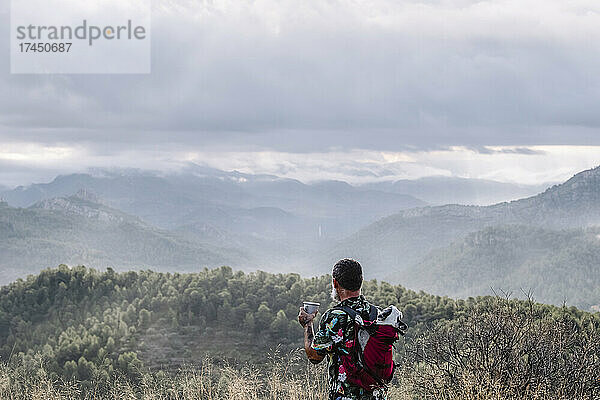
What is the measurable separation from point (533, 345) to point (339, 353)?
6.56 meters

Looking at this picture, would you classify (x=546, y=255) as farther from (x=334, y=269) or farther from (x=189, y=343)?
(x=334, y=269)

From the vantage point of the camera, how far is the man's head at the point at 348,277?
5.57m

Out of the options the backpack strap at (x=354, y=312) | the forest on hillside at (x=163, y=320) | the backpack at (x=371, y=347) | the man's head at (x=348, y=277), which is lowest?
the forest on hillside at (x=163, y=320)

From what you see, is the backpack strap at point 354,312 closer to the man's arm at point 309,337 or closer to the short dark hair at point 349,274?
the short dark hair at point 349,274

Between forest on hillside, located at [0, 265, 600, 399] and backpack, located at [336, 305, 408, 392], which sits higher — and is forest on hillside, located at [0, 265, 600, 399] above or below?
below

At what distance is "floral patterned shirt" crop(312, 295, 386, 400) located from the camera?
5539 mm

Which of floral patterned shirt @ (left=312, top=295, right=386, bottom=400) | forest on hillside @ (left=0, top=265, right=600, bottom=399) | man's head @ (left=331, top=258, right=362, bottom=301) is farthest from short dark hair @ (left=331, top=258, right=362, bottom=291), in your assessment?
forest on hillside @ (left=0, top=265, right=600, bottom=399)

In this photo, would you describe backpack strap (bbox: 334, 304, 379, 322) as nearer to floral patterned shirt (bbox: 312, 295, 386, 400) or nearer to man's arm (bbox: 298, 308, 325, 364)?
floral patterned shirt (bbox: 312, 295, 386, 400)

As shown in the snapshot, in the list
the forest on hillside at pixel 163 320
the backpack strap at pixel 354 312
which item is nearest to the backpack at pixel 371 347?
the backpack strap at pixel 354 312

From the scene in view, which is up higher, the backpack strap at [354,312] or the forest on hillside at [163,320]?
the backpack strap at [354,312]

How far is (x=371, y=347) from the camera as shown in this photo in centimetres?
557

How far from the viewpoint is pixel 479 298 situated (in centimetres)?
2853

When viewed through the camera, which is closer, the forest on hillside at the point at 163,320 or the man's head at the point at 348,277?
the man's head at the point at 348,277

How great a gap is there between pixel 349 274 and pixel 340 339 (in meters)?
0.57
